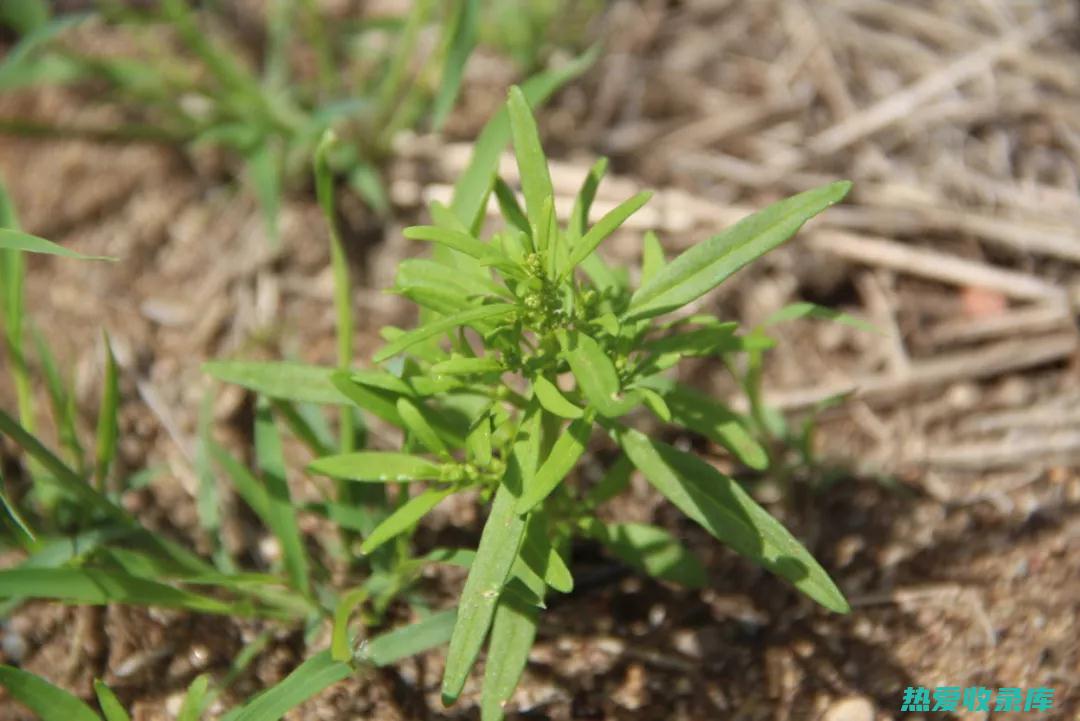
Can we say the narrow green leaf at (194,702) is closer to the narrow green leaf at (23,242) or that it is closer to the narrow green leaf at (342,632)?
the narrow green leaf at (342,632)

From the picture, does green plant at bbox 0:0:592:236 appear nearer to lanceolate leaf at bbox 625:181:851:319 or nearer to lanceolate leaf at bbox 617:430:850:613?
lanceolate leaf at bbox 625:181:851:319

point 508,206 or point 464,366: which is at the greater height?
point 508,206

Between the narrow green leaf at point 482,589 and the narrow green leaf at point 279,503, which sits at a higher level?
the narrow green leaf at point 482,589

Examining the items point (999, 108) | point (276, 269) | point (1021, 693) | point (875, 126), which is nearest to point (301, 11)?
point (276, 269)

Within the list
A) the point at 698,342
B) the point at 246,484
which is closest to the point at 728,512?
the point at 698,342

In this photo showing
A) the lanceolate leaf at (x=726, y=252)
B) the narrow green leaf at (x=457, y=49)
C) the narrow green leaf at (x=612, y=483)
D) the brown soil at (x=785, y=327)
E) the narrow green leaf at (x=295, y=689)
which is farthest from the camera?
the narrow green leaf at (x=457, y=49)

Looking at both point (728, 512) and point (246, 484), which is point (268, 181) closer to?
point (246, 484)

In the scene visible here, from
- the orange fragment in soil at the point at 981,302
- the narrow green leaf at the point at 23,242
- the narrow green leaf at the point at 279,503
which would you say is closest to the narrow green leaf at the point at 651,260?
the narrow green leaf at the point at 279,503
